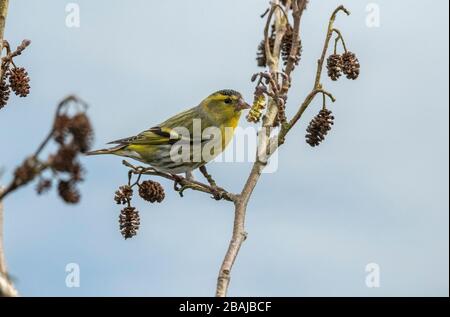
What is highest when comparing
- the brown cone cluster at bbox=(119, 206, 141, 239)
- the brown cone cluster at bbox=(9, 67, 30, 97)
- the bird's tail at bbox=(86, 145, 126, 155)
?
the brown cone cluster at bbox=(9, 67, 30, 97)

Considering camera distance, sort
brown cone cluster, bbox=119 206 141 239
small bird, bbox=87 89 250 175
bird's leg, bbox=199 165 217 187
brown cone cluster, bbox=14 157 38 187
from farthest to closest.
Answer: small bird, bbox=87 89 250 175 → bird's leg, bbox=199 165 217 187 → brown cone cluster, bbox=119 206 141 239 → brown cone cluster, bbox=14 157 38 187

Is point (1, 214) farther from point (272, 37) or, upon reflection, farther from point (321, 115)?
point (272, 37)

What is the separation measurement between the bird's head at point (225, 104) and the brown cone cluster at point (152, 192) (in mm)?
2626

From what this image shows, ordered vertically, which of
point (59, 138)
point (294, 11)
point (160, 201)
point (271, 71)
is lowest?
point (160, 201)

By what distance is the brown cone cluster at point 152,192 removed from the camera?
14.1ft

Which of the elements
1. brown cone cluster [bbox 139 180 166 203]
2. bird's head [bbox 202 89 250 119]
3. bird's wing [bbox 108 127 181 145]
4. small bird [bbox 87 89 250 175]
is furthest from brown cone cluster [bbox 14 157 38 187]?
bird's head [bbox 202 89 250 119]

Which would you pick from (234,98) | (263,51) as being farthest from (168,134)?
(263,51)

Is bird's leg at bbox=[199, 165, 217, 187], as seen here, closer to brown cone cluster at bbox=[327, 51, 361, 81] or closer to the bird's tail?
brown cone cluster at bbox=[327, 51, 361, 81]

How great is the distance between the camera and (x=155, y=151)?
6.47m

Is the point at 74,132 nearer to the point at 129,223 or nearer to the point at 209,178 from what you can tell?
the point at 129,223

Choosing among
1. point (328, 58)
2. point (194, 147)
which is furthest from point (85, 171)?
point (194, 147)

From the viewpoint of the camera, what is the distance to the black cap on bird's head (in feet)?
22.3

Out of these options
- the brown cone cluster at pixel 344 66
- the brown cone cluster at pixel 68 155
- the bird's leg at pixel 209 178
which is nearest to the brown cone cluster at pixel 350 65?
the brown cone cluster at pixel 344 66

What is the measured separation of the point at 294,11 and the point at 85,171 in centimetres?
228
